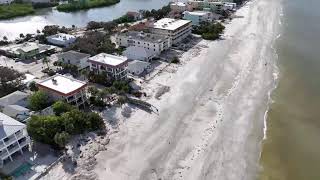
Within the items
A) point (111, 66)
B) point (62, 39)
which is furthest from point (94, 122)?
point (62, 39)

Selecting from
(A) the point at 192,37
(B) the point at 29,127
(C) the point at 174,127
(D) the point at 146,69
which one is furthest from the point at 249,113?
(A) the point at 192,37

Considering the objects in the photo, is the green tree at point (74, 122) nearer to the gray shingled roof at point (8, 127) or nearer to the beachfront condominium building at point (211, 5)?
the gray shingled roof at point (8, 127)

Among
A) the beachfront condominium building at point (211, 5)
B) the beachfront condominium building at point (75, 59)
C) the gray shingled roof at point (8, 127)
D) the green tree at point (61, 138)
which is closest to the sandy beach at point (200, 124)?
the green tree at point (61, 138)

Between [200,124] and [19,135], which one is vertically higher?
[19,135]

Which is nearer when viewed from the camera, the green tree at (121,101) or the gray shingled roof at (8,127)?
the gray shingled roof at (8,127)

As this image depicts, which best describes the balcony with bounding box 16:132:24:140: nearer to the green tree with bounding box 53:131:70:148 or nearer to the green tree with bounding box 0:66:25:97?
the green tree with bounding box 53:131:70:148

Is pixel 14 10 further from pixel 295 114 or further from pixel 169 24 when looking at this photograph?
pixel 295 114
